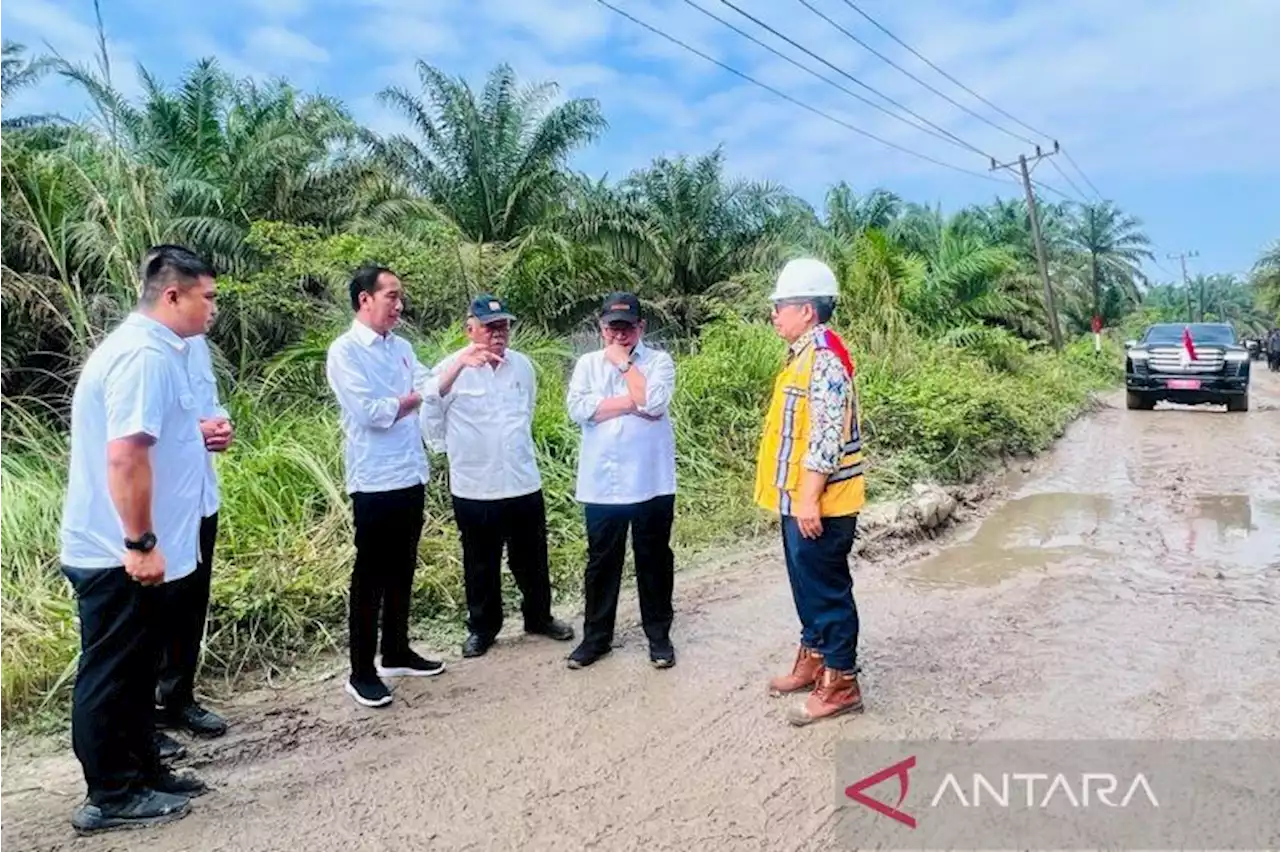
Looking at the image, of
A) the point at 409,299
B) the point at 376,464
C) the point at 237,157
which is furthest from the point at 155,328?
the point at 237,157

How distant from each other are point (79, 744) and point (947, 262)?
1792 cm

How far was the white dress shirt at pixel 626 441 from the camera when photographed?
4309 millimetres

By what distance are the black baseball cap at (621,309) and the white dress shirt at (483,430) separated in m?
0.60

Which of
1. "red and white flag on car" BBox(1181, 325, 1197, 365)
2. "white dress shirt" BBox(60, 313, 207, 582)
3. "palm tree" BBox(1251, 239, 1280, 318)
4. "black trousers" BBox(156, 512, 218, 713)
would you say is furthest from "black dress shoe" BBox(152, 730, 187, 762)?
"palm tree" BBox(1251, 239, 1280, 318)

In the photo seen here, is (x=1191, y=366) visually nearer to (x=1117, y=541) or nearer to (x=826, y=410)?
(x=1117, y=541)

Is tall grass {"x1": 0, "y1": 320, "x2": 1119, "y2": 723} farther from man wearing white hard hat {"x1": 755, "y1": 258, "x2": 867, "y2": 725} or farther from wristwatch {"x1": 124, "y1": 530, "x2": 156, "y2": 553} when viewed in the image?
man wearing white hard hat {"x1": 755, "y1": 258, "x2": 867, "y2": 725}

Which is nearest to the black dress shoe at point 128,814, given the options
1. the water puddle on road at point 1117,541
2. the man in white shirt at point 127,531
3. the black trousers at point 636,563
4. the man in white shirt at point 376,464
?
the man in white shirt at point 127,531

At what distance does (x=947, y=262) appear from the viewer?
18516mm

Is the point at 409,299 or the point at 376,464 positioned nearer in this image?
the point at 376,464

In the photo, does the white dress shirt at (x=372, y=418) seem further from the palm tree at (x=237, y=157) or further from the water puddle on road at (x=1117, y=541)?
the palm tree at (x=237, y=157)

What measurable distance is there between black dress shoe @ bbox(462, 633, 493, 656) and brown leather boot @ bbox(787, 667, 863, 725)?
5.36ft

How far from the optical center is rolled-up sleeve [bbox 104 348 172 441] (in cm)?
285

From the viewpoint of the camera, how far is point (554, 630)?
15.8 feet

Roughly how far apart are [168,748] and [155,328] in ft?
5.27
